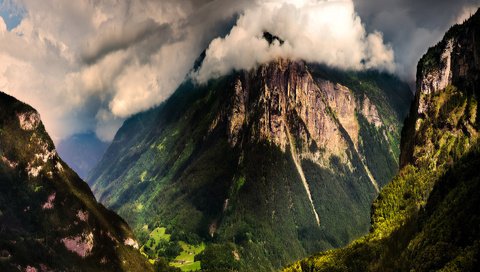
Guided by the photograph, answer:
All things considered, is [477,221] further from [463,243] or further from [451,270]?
[451,270]

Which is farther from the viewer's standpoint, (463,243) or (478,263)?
(463,243)

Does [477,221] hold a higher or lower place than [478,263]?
higher

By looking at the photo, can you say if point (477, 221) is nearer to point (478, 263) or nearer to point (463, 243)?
point (463, 243)

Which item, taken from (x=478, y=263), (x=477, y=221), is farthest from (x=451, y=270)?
(x=477, y=221)

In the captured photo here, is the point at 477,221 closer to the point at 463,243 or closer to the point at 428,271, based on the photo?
the point at 463,243

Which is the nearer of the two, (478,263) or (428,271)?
(478,263)

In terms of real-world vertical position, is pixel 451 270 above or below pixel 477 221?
below

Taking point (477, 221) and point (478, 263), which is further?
point (477, 221)

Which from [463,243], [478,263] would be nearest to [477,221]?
[463,243]
